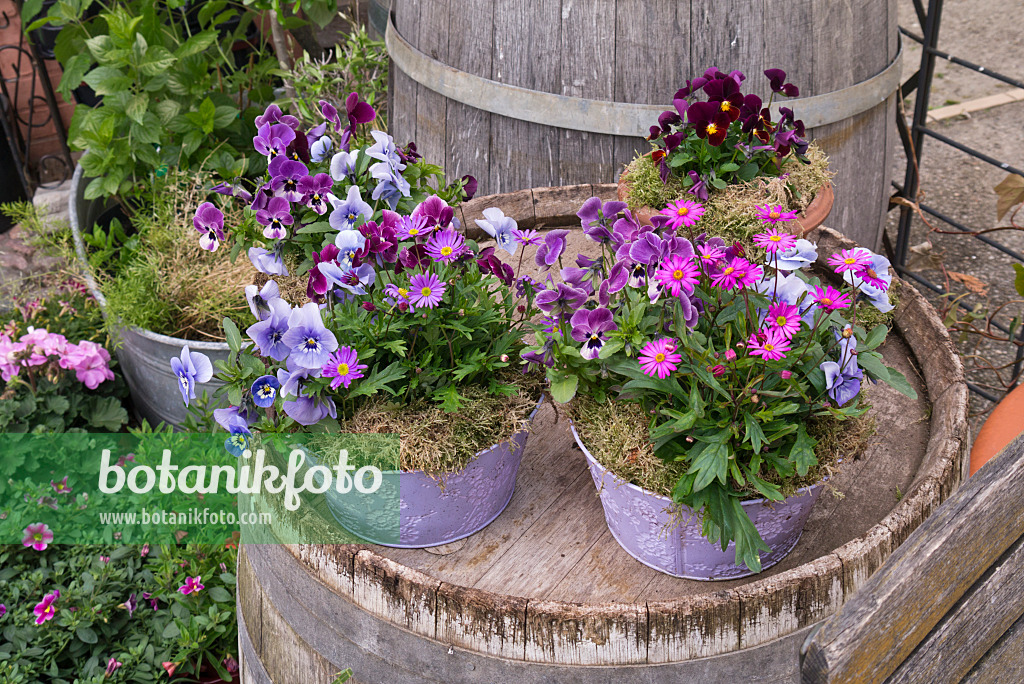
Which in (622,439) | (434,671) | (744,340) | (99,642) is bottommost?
(99,642)

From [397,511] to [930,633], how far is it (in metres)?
0.75

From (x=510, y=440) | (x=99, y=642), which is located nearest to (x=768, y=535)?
(x=510, y=440)

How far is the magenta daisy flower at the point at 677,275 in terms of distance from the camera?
1.14 metres

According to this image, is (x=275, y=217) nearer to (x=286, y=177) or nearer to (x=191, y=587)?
(x=286, y=177)

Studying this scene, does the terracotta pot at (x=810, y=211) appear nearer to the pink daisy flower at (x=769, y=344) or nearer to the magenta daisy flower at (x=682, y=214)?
the magenta daisy flower at (x=682, y=214)

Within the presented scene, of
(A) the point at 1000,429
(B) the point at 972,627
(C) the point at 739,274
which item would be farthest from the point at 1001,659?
(C) the point at 739,274

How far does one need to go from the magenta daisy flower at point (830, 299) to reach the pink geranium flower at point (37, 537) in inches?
79.5

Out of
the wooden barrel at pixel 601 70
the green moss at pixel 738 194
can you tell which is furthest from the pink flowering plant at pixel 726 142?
the wooden barrel at pixel 601 70

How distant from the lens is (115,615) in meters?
2.20

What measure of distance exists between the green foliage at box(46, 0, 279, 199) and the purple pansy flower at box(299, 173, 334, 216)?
114cm

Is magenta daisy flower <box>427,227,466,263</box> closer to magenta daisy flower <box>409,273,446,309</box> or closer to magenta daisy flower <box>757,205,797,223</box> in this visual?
magenta daisy flower <box>409,273,446,309</box>

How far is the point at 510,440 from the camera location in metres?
1.28

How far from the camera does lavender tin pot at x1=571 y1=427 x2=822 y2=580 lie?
1.22m

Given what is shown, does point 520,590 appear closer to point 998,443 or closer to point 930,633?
point 930,633
